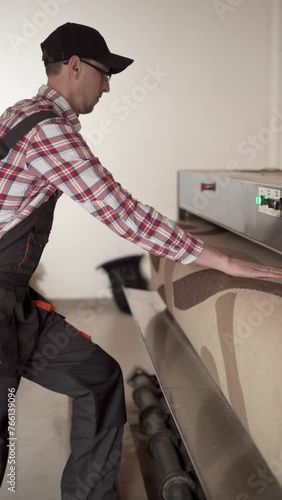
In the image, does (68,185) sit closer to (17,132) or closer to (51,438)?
(17,132)

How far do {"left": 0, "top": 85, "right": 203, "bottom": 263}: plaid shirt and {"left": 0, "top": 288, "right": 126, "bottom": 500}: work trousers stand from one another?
38 centimetres

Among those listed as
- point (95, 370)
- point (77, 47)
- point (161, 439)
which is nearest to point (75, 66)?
point (77, 47)

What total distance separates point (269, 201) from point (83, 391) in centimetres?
86

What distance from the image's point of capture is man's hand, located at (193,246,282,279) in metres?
1.77

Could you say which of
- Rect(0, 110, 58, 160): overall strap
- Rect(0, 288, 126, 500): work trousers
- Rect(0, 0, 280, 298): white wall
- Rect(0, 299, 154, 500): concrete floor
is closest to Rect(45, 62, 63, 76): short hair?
Rect(0, 110, 58, 160): overall strap

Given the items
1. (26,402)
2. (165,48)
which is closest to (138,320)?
(26,402)

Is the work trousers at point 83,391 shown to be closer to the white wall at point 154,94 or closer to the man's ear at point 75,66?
the man's ear at point 75,66

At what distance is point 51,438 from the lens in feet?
9.53

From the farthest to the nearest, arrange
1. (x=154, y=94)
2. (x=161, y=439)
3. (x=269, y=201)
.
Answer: (x=154, y=94) < (x=161, y=439) < (x=269, y=201)

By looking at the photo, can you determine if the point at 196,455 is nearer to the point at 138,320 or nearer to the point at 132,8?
the point at 138,320

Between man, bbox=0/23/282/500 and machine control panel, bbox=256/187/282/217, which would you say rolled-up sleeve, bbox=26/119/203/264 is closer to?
man, bbox=0/23/282/500

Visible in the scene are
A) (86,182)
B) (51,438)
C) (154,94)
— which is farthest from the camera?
(154,94)

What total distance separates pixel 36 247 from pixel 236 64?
12.8 ft

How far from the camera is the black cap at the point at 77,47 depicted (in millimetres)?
1912
